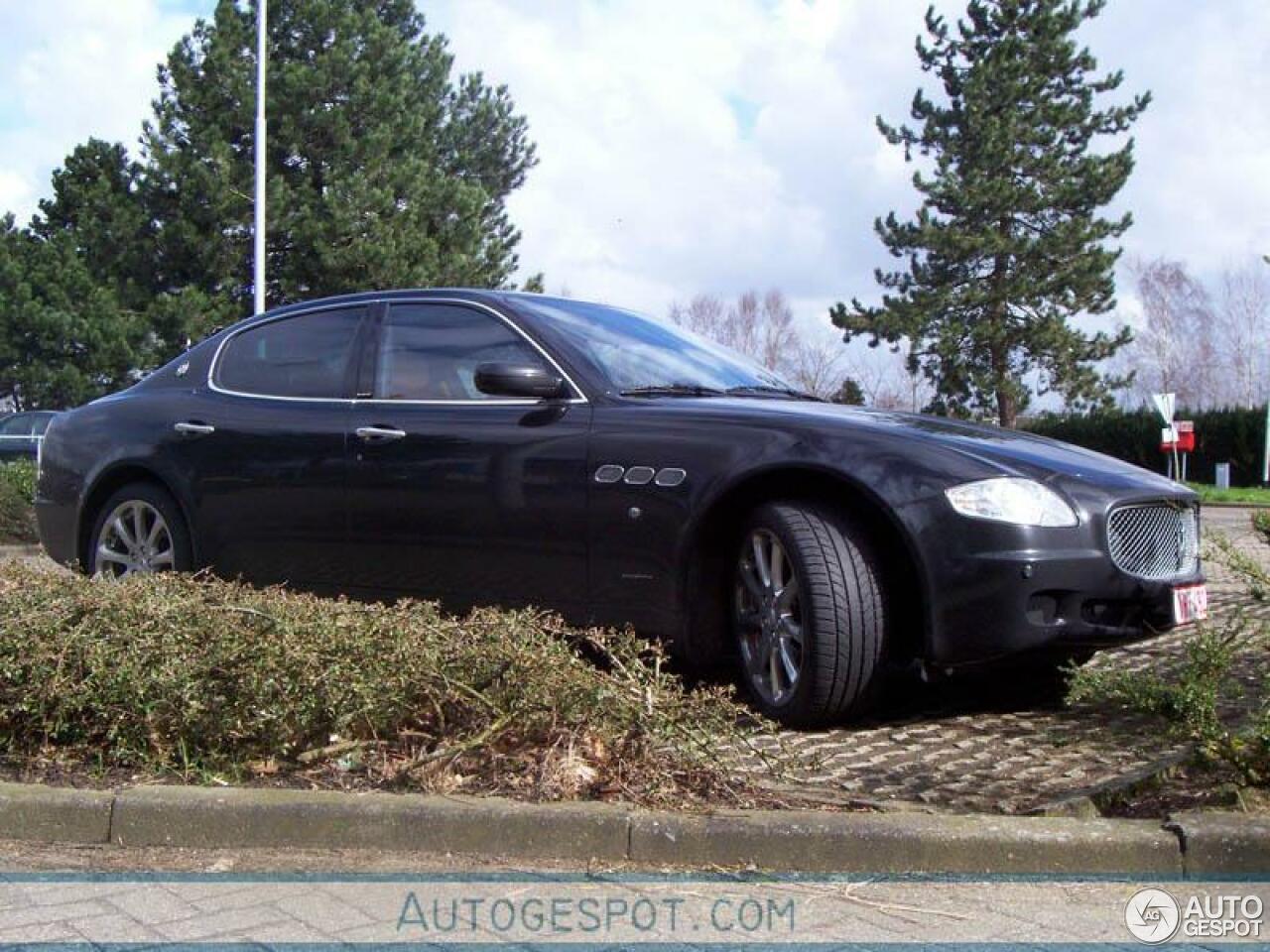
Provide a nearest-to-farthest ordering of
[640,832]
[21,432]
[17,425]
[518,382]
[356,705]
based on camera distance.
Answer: [640,832], [356,705], [518,382], [21,432], [17,425]

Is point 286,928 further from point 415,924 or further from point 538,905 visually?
point 538,905

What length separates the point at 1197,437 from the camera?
3788 centimetres

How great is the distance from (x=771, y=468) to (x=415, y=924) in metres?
2.05

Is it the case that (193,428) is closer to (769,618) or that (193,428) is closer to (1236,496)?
(769,618)

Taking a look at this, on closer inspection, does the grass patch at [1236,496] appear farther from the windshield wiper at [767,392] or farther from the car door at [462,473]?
the car door at [462,473]

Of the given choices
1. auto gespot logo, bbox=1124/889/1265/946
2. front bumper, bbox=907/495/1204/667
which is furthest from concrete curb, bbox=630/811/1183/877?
front bumper, bbox=907/495/1204/667

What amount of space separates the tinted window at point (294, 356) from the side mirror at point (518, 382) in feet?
3.10

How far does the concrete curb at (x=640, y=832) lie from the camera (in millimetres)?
3271

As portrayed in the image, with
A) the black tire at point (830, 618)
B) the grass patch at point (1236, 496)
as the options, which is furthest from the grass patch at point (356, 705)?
the grass patch at point (1236, 496)

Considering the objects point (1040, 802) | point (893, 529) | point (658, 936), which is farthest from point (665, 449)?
point (658, 936)

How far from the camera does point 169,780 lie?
375 cm

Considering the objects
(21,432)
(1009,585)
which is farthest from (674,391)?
(21,432)

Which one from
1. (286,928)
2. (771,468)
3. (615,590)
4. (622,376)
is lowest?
(286,928)

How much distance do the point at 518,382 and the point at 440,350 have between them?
28.3 inches
